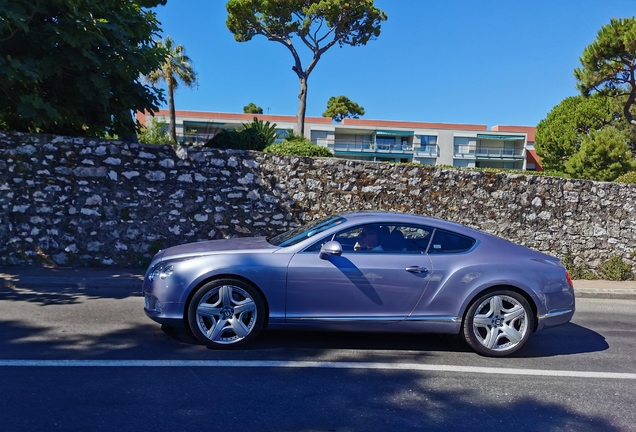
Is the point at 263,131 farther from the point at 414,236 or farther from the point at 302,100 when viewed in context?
the point at 302,100

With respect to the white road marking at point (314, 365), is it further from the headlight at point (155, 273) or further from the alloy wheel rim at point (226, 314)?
the headlight at point (155, 273)

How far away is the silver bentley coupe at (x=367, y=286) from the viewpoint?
5.12m

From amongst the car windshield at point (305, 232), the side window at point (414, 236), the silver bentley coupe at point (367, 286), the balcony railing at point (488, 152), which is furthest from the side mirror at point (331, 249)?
the balcony railing at point (488, 152)

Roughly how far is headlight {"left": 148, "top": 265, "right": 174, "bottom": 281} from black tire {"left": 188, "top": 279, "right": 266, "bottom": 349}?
0.34 m

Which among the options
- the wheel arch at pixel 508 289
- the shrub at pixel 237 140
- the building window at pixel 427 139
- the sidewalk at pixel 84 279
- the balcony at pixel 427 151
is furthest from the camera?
the building window at pixel 427 139

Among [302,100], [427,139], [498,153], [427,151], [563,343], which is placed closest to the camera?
[563,343]

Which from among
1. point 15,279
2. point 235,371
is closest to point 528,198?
point 235,371

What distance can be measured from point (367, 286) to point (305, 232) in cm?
96

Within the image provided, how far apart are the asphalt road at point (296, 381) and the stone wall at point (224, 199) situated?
9.18ft

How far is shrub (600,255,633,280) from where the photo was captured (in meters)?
10.2

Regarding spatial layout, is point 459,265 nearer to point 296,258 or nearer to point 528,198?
point 296,258

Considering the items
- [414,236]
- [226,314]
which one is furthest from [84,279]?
[414,236]

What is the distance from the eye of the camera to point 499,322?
5.37 metres

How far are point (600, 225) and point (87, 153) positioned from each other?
9525 mm
